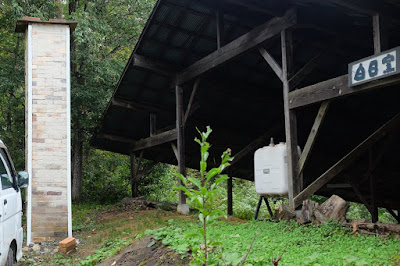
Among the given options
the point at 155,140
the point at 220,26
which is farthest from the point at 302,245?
the point at 155,140

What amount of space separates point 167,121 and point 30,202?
785 cm

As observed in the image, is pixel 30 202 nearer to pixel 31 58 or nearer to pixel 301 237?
pixel 31 58

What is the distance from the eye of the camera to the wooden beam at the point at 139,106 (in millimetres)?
13680

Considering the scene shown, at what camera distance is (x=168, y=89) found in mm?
13070

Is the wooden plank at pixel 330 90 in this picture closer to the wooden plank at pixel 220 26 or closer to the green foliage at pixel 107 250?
the wooden plank at pixel 220 26

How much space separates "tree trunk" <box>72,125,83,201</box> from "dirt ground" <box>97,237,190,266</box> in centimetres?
1115

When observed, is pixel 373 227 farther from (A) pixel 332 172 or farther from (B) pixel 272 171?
(B) pixel 272 171

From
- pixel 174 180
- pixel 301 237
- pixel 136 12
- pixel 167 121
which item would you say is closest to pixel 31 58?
pixel 301 237

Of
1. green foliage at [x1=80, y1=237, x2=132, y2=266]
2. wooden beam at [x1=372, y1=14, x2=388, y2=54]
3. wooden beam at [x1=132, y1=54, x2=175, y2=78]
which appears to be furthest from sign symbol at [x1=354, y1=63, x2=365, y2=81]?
wooden beam at [x1=132, y1=54, x2=175, y2=78]

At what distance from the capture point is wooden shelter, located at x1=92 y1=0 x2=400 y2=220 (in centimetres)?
762

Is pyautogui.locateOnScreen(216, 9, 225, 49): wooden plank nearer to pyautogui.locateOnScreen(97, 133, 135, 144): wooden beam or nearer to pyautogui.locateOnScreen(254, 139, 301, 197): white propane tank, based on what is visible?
pyautogui.locateOnScreen(254, 139, 301, 197): white propane tank

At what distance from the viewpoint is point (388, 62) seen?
6090 mm

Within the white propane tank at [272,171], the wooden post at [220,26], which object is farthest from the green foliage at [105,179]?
the white propane tank at [272,171]

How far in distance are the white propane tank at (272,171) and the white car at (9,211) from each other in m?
4.29
